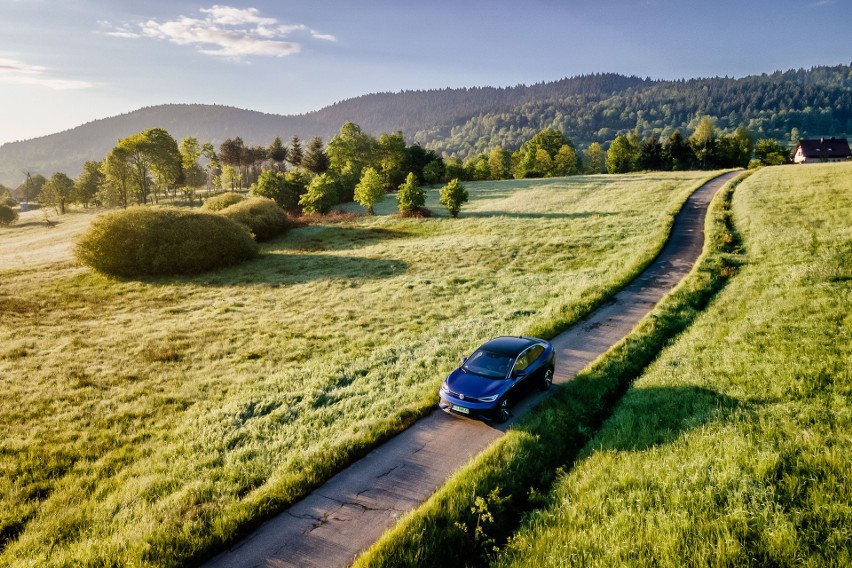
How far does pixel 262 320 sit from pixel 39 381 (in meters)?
9.16

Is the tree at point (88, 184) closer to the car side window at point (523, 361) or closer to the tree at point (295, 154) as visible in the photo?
the tree at point (295, 154)

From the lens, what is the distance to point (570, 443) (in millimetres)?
10219

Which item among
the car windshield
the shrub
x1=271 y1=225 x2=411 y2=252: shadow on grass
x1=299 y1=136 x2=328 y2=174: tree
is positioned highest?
x1=299 y1=136 x2=328 y2=174: tree

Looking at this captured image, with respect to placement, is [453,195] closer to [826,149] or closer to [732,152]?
[732,152]

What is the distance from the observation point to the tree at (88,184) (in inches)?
3713

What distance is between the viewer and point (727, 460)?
25.4 ft

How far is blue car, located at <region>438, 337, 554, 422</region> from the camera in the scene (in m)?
11.1

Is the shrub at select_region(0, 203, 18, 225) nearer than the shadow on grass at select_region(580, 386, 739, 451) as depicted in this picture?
No

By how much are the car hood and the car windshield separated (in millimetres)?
172

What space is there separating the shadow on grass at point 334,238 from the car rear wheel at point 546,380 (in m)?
33.0

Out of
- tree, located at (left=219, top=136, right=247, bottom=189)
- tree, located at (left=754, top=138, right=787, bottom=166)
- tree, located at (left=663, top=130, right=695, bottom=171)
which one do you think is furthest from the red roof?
tree, located at (left=219, top=136, right=247, bottom=189)

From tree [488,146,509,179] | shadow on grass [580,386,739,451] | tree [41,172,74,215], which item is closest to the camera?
shadow on grass [580,386,739,451]

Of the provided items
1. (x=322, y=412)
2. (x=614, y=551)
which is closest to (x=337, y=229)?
(x=322, y=412)

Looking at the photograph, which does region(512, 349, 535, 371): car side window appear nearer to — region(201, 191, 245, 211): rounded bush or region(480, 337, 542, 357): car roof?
region(480, 337, 542, 357): car roof
